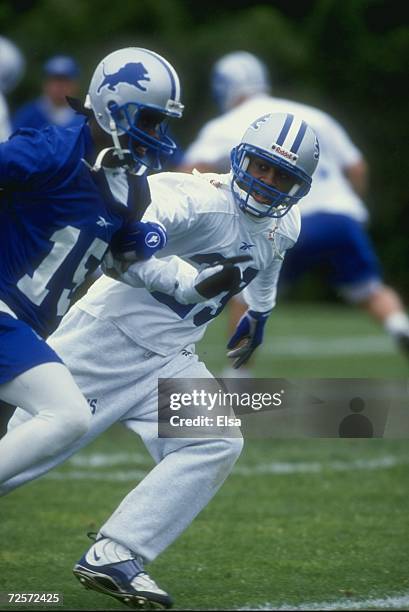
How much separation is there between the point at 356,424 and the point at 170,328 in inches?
28.6

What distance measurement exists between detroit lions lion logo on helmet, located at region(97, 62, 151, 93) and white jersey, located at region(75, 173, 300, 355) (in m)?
0.31

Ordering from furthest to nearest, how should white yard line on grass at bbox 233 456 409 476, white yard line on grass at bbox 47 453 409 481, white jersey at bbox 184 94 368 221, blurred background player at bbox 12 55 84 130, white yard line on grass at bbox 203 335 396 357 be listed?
white yard line on grass at bbox 203 335 396 357 < blurred background player at bbox 12 55 84 130 < white jersey at bbox 184 94 368 221 < white yard line on grass at bbox 233 456 409 476 < white yard line on grass at bbox 47 453 409 481

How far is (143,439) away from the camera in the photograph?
3443mm

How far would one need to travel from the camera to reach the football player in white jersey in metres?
3.30

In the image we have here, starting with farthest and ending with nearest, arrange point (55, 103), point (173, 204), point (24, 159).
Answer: point (55, 103), point (173, 204), point (24, 159)

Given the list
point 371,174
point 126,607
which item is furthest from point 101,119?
point 371,174

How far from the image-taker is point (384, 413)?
152 inches

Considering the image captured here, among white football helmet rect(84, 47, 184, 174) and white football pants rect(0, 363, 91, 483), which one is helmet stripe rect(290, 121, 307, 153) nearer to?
white football helmet rect(84, 47, 184, 174)

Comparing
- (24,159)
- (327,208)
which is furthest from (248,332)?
(327,208)

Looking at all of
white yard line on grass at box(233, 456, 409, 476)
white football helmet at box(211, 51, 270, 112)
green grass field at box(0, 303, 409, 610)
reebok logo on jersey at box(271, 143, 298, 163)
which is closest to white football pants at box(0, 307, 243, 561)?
green grass field at box(0, 303, 409, 610)

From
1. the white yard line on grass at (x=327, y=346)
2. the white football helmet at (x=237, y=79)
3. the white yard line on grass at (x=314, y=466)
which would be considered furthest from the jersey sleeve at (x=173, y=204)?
the white yard line on grass at (x=327, y=346)

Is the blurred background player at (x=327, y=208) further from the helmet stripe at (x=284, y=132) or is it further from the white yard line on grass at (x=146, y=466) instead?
the helmet stripe at (x=284, y=132)

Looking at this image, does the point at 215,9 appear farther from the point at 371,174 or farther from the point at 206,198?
the point at 206,198

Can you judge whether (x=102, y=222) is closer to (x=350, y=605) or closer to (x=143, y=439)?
(x=143, y=439)
